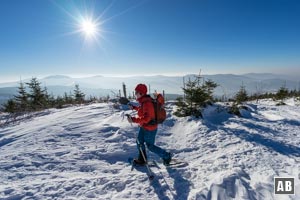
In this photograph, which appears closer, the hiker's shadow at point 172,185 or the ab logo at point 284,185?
the ab logo at point 284,185

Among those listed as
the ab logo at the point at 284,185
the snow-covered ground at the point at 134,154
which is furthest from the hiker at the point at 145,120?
the ab logo at the point at 284,185

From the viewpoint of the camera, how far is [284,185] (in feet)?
11.7

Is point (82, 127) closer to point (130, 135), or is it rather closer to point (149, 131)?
point (130, 135)

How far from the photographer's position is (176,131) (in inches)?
308

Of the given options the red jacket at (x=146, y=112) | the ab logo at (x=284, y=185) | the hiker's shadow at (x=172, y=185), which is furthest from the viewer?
the red jacket at (x=146, y=112)

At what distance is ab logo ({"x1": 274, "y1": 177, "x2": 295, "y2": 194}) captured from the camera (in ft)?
11.1

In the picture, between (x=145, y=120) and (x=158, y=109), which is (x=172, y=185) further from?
(x=158, y=109)

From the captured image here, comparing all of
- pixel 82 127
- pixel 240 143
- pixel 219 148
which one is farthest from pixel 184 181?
pixel 82 127

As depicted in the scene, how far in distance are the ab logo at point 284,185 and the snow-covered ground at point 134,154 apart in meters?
0.09

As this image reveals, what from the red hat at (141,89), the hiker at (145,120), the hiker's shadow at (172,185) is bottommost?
the hiker's shadow at (172,185)

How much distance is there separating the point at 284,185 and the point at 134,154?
3.68 meters

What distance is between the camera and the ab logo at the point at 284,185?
339 cm

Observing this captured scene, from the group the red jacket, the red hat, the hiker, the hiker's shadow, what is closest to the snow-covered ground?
the hiker's shadow

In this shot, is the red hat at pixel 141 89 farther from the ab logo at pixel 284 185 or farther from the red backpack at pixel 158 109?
the ab logo at pixel 284 185
